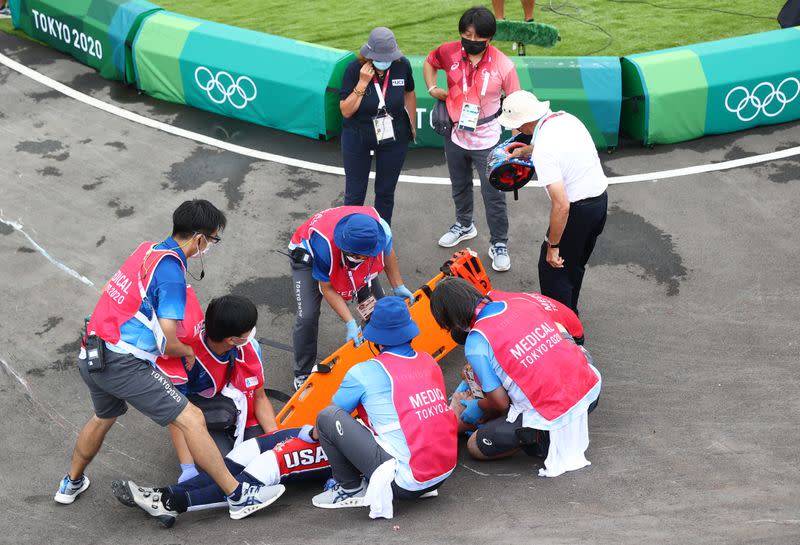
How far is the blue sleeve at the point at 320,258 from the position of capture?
6.30 m

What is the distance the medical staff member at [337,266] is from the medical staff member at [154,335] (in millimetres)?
925

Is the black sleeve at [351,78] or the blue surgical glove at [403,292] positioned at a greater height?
the black sleeve at [351,78]

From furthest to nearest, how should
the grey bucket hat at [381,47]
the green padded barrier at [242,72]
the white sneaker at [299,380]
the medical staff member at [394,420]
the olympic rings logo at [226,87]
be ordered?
the olympic rings logo at [226,87], the green padded barrier at [242,72], the grey bucket hat at [381,47], the white sneaker at [299,380], the medical staff member at [394,420]

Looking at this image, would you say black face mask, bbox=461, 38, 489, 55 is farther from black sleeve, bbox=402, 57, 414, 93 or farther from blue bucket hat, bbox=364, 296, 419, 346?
blue bucket hat, bbox=364, 296, 419, 346

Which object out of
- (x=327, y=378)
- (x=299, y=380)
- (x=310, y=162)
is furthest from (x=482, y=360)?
(x=310, y=162)

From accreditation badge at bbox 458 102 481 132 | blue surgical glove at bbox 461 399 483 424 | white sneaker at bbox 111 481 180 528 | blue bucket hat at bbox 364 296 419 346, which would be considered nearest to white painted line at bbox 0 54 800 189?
accreditation badge at bbox 458 102 481 132

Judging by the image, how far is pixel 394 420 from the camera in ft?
17.2

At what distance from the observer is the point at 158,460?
630cm

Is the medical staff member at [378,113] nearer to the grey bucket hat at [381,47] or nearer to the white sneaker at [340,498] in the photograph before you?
the grey bucket hat at [381,47]

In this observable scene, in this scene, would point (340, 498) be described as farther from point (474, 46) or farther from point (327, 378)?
point (474, 46)

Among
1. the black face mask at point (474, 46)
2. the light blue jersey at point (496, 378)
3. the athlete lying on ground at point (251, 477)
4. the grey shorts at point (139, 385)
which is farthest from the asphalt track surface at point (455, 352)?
the black face mask at point (474, 46)

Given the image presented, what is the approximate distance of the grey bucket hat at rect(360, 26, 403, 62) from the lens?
7453 mm

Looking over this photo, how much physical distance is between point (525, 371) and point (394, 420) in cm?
86

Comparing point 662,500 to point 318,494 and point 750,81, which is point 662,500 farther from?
point 750,81
